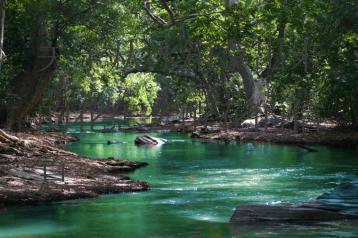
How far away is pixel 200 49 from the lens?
2064 inches

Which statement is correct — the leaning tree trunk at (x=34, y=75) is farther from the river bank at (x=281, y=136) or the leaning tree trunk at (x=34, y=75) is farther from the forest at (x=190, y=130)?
the river bank at (x=281, y=136)

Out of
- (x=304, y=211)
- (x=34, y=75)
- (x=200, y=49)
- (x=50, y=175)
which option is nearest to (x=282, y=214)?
(x=304, y=211)

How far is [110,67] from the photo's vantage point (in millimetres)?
49562

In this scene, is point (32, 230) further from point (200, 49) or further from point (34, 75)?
point (200, 49)

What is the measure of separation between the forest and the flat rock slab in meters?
0.03

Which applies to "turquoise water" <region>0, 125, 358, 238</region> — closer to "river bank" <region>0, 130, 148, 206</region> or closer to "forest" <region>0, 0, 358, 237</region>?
"forest" <region>0, 0, 358, 237</region>

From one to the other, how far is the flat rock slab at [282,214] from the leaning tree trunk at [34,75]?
17.7 m

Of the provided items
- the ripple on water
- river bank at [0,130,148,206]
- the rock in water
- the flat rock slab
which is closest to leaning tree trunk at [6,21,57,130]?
river bank at [0,130,148,206]

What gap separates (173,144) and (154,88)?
94.0ft

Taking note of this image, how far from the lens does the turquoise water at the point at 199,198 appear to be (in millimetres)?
15117

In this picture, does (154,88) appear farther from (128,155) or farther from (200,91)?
(128,155)

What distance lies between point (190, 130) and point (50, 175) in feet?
113

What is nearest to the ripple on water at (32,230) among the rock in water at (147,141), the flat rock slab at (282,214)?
the flat rock slab at (282,214)

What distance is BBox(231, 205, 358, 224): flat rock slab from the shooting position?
15.3 meters
